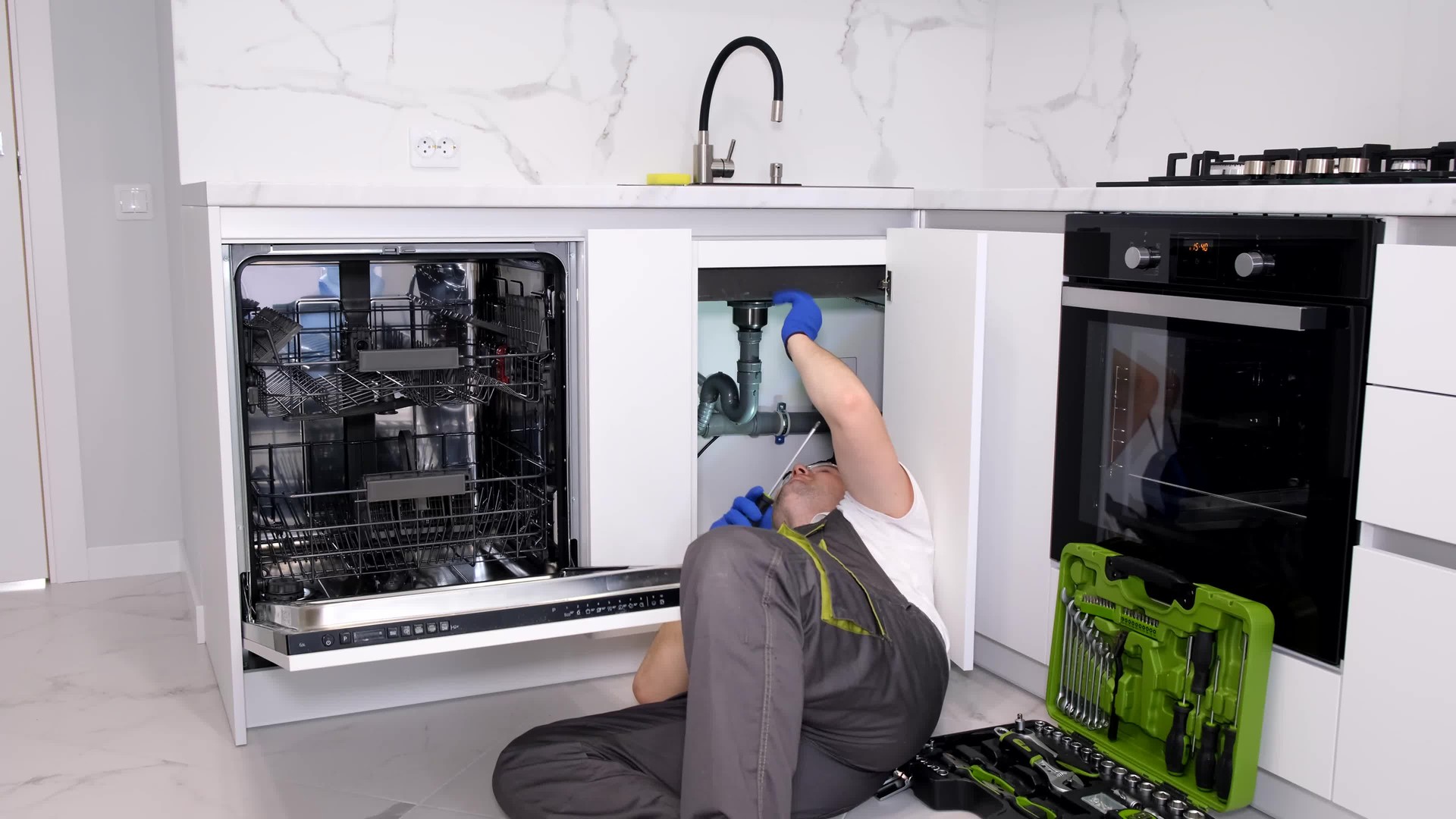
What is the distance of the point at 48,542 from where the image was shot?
3.04 meters

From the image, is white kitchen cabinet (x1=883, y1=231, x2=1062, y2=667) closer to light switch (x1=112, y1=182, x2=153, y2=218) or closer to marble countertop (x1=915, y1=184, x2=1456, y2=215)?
marble countertop (x1=915, y1=184, x2=1456, y2=215)

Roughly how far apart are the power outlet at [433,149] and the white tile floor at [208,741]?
1.13m

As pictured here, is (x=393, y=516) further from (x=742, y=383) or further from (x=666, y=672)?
(x=742, y=383)

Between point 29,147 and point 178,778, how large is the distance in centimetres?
173

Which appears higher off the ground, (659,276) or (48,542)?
(659,276)

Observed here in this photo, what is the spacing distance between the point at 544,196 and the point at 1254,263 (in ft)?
3.95

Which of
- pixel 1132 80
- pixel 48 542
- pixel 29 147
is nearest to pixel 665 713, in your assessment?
pixel 1132 80

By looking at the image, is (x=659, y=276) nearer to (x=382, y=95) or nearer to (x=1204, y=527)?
(x=382, y=95)

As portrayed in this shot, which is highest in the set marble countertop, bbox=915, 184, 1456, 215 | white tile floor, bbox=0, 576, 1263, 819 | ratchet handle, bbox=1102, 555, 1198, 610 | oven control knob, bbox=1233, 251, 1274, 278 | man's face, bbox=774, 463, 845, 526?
marble countertop, bbox=915, 184, 1456, 215

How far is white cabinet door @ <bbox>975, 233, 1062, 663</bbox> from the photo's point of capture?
2.20 meters

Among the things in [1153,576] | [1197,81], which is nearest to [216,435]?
[1153,576]

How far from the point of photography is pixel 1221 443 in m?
1.87

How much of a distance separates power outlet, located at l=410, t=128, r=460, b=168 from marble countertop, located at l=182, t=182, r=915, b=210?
0.43m

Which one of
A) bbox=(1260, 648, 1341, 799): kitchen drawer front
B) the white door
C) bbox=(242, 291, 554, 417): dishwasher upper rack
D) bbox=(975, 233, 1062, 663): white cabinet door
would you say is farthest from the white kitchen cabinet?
the white door
